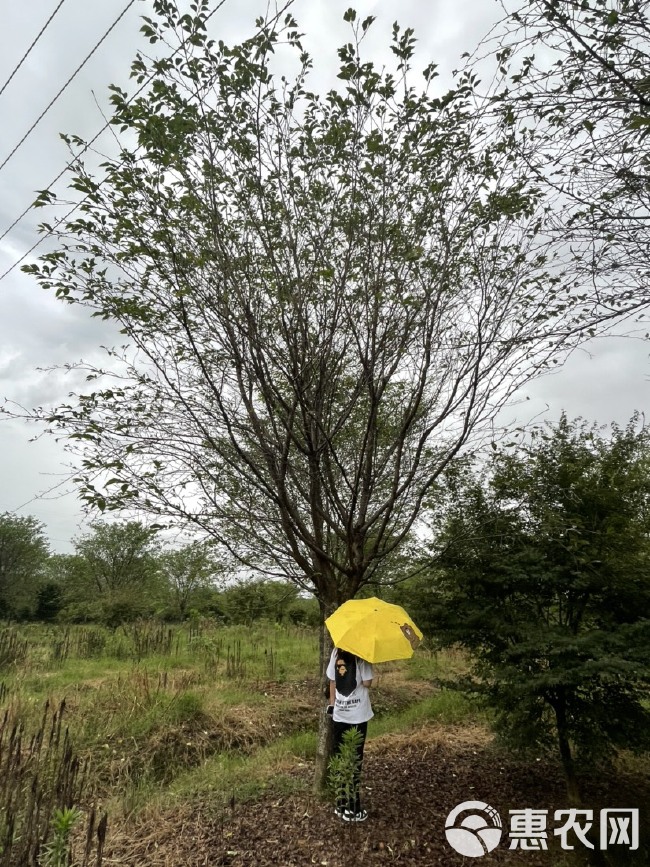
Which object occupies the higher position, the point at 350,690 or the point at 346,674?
the point at 346,674

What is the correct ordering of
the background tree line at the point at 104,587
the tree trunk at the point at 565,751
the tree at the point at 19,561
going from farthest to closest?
the tree at the point at 19,561, the background tree line at the point at 104,587, the tree trunk at the point at 565,751

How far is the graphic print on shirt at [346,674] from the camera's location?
410 cm

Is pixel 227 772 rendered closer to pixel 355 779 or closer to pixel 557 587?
pixel 355 779

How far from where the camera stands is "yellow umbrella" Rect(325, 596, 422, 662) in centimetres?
372

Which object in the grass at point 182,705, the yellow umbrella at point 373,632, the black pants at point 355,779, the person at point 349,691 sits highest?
the yellow umbrella at point 373,632

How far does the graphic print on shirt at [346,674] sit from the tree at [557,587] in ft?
3.36

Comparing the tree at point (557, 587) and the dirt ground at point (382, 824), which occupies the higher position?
the tree at point (557, 587)

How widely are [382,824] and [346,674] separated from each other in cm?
110

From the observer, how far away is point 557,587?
14.8ft

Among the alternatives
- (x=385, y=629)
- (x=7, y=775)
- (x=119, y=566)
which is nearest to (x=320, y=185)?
(x=385, y=629)

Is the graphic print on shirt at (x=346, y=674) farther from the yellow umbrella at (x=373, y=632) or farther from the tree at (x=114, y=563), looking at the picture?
the tree at (x=114, y=563)

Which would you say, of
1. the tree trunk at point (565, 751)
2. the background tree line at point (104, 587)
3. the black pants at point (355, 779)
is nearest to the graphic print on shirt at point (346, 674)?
the black pants at point (355, 779)

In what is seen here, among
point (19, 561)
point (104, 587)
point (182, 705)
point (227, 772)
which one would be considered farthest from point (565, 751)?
point (19, 561)

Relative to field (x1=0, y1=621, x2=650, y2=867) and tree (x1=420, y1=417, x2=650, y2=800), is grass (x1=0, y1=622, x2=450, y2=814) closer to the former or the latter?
Answer: field (x1=0, y1=621, x2=650, y2=867)
